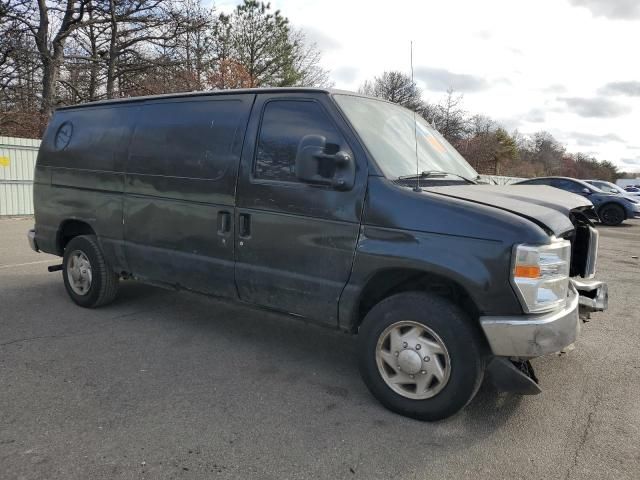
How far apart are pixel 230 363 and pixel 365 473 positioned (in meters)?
1.73

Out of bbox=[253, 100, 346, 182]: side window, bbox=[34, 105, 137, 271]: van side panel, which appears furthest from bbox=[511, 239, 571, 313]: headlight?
bbox=[34, 105, 137, 271]: van side panel

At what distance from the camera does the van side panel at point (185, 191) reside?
416 centimetres

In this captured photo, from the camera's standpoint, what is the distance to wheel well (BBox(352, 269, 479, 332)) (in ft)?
10.8

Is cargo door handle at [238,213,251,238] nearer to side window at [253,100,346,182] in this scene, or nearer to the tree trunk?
side window at [253,100,346,182]

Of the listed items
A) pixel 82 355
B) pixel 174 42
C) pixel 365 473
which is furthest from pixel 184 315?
pixel 174 42

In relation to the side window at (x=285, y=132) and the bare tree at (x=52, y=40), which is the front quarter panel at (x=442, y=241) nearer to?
the side window at (x=285, y=132)

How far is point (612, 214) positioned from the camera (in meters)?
18.8

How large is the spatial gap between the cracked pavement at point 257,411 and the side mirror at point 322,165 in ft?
4.95

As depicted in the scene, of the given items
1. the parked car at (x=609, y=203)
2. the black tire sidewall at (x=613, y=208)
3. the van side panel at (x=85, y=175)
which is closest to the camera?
the van side panel at (x=85, y=175)

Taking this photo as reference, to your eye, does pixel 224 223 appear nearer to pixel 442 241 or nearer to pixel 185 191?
pixel 185 191

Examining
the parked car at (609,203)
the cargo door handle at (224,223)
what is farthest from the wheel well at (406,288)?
the parked car at (609,203)

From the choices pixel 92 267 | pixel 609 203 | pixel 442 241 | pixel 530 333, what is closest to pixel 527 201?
pixel 442 241

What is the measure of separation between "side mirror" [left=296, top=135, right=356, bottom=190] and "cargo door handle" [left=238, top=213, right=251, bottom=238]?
2.23 feet

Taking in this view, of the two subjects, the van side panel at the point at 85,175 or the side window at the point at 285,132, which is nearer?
the side window at the point at 285,132
